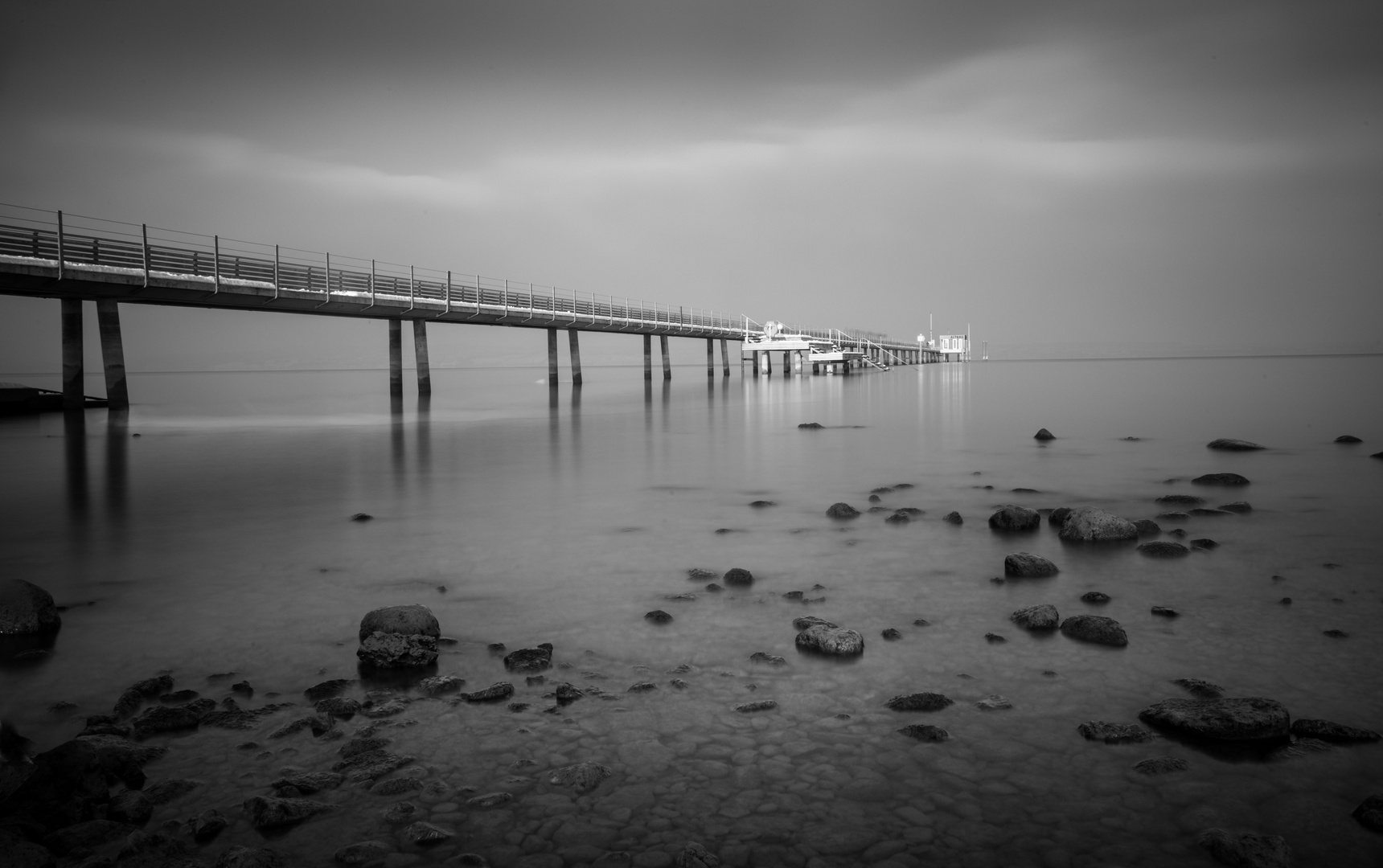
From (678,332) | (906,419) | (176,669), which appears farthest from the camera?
(678,332)

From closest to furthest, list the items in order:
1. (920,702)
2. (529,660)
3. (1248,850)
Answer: (1248,850) < (920,702) < (529,660)

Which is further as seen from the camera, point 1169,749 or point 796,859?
point 1169,749

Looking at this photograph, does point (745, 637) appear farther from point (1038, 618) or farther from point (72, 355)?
A: point (72, 355)

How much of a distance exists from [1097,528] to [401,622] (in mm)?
7848

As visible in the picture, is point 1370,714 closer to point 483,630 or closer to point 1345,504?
point 483,630

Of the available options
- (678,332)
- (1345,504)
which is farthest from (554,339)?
(1345,504)

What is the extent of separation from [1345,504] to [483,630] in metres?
13.0

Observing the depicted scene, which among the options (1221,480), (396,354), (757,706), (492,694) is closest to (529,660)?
(492,694)

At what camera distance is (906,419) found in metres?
32.4

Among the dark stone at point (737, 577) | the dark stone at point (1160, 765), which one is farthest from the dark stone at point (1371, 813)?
the dark stone at point (737, 577)

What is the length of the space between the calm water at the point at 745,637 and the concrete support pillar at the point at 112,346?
19.5 m

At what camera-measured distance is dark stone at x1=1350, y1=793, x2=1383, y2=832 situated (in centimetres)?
395

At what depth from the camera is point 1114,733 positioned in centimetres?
491

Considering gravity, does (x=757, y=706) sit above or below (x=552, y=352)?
below
